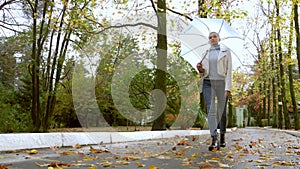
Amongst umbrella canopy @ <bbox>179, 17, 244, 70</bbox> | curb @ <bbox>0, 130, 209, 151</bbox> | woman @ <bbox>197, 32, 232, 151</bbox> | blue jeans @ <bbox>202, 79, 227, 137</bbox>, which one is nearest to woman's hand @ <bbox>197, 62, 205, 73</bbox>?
woman @ <bbox>197, 32, 232, 151</bbox>

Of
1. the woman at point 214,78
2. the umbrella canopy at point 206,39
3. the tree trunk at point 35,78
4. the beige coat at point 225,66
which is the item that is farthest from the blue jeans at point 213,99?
the tree trunk at point 35,78

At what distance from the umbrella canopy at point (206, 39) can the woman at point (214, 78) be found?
1220mm

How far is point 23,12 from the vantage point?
12633 mm

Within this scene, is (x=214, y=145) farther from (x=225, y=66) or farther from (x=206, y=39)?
(x=206, y=39)

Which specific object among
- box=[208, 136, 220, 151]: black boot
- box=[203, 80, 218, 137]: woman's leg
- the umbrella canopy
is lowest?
box=[208, 136, 220, 151]: black boot

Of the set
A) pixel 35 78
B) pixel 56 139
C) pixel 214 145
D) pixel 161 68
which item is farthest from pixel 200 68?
pixel 35 78

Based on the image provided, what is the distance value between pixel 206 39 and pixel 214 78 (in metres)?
1.91

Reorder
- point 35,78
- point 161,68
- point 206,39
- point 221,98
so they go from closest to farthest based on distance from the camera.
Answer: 1. point 221,98
2. point 206,39
3. point 35,78
4. point 161,68

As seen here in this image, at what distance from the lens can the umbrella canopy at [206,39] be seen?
7.29 meters

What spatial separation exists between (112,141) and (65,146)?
1631 mm

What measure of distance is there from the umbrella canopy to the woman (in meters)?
1.22

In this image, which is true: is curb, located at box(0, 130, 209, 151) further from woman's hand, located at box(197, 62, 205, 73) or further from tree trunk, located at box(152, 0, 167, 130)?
tree trunk, located at box(152, 0, 167, 130)

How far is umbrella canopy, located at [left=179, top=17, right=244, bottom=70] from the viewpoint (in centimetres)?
729

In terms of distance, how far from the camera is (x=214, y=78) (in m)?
5.92
